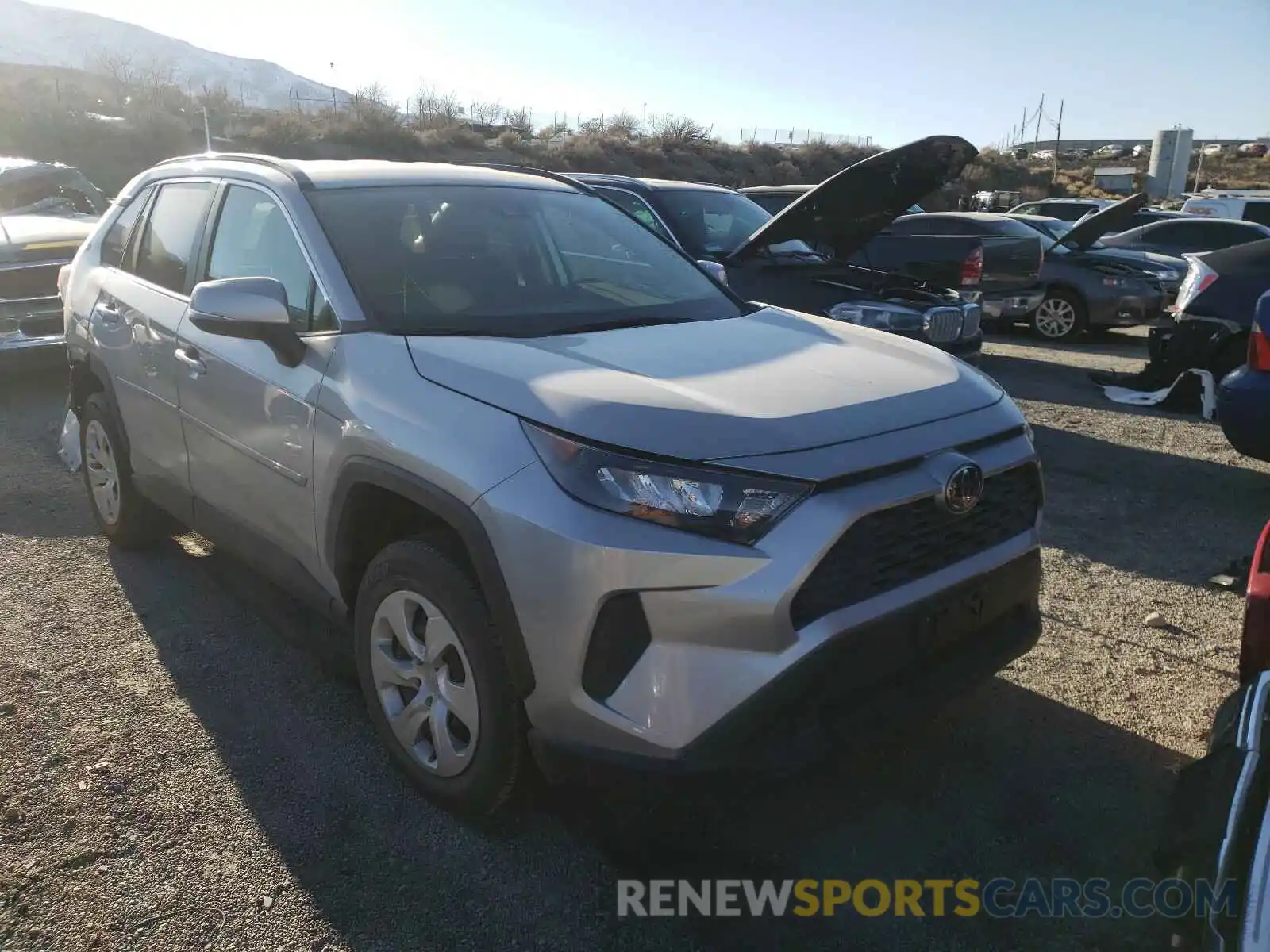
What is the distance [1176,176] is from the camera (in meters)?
39.1

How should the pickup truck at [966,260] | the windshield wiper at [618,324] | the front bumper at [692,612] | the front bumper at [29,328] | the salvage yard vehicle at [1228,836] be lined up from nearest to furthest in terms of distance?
the salvage yard vehicle at [1228,836] → the front bumper at [692,612] → the windshield wiper at [618,324] → the front bumper at [29,328] → the pickup truck at [966,260]

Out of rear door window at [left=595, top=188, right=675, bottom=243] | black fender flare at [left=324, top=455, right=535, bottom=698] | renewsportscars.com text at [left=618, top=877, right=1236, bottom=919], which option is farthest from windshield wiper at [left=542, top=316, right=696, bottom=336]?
rear door window at [left=595, top=188, right=675, bottom=243]

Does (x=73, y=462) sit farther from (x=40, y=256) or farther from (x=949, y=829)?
(x=949, y=829)

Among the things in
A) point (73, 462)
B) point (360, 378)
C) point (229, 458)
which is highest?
point (360, 378)

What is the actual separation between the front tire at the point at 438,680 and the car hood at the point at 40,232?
623 cm

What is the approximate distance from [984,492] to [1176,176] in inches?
1723

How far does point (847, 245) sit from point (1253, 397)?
3.08m

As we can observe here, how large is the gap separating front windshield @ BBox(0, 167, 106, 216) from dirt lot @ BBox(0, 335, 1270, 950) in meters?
6.23

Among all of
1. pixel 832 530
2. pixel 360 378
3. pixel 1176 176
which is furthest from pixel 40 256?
pixel 1176 176

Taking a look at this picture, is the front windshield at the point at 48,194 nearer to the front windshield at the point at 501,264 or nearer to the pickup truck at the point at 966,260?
the pickup truck at the point at 966,260

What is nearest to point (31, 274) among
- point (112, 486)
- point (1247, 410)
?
point (112, 486)

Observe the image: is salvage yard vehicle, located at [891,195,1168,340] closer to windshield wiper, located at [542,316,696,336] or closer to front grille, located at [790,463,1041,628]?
→ windshield wiper, located at [542,316,696,336]

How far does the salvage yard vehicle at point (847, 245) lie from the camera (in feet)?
20.0

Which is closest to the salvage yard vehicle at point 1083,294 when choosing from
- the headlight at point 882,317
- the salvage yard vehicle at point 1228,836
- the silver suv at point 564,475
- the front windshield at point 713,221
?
the front windshield at point 713,221
